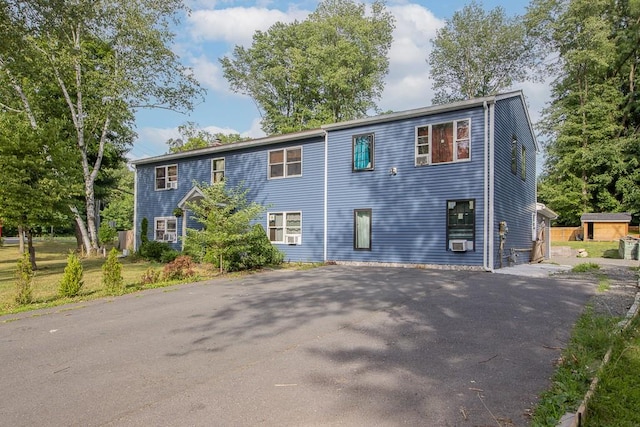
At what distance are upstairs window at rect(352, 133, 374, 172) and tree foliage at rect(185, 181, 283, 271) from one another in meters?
4.45

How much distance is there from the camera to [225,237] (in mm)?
12539

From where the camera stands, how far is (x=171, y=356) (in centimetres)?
459

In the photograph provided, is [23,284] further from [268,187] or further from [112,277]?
[268,187]

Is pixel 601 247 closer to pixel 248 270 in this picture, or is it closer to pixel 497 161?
pixel 497 161

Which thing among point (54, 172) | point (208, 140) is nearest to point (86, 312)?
point (54, 172)

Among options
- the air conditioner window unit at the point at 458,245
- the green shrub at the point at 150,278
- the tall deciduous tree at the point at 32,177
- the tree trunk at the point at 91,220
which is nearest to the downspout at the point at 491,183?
the air conditioner window unit at the point at 458,245

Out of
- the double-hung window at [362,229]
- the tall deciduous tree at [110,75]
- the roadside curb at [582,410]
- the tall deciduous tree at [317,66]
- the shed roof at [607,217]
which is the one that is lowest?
the roadside curb at [582,410]

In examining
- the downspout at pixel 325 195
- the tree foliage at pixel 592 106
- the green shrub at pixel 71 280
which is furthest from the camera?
the tree foliage at pixel 592 106

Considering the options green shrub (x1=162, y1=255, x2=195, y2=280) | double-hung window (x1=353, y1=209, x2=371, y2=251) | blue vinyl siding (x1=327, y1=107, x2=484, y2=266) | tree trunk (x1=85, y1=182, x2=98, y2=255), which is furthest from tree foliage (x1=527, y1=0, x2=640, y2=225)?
tree trunk (x1=85, y1=182, x2=98, y2=255)

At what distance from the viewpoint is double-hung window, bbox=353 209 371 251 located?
49.7 ft

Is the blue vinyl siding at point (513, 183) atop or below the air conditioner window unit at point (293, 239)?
atop

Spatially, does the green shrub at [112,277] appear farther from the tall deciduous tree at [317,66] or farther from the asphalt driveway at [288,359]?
the tall deciduous tree at [317,66]

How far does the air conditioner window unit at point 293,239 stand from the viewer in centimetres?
1700

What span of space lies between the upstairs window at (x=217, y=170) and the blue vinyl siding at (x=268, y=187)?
22 centimetres
